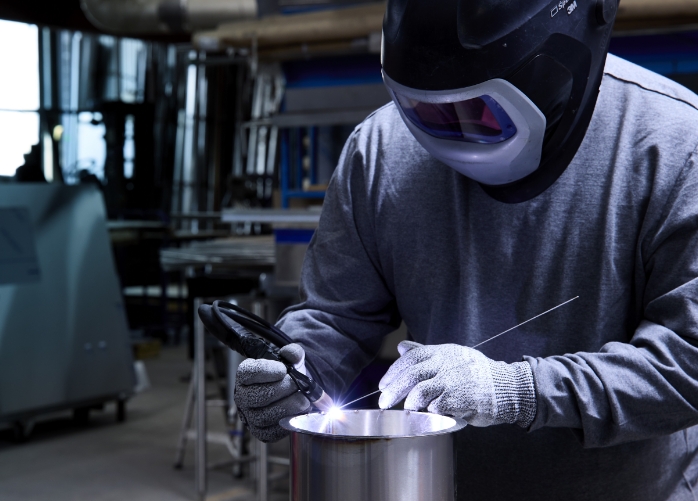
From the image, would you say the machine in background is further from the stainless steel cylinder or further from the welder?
the stainless steel cylinder

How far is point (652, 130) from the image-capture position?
109 centimetres

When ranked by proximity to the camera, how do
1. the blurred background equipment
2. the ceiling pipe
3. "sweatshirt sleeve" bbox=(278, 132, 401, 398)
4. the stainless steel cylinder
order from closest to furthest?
the stainless steel cylinder < "sweatshirt sleeve" bbox=(278, 132, 401, 398) < the blurred background equipment < the ceiling pipe

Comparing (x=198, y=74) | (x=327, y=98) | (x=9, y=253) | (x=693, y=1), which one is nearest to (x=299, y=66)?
(x=327, y=98)

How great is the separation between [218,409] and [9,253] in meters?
1.75

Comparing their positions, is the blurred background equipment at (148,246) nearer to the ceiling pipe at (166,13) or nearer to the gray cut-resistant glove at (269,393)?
the ceiling pipe at (166,13)

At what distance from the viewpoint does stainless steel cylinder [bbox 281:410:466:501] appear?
2.58 ft

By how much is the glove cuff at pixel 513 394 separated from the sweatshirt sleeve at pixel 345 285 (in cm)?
33

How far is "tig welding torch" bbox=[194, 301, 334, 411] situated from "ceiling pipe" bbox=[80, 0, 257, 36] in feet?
13.3

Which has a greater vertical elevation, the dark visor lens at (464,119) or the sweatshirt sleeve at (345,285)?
the dark visor lens at (464,119)

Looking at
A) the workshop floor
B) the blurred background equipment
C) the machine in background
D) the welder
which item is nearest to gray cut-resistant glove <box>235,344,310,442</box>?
the welder

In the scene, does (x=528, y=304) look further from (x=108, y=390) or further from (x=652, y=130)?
(x=108, y=390)

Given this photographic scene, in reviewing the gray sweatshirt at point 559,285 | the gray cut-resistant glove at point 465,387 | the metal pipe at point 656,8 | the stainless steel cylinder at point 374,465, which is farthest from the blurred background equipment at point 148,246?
the stainless steel cylinder at point 374,465

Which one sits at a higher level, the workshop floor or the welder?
the welder

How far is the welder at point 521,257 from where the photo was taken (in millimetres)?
938
